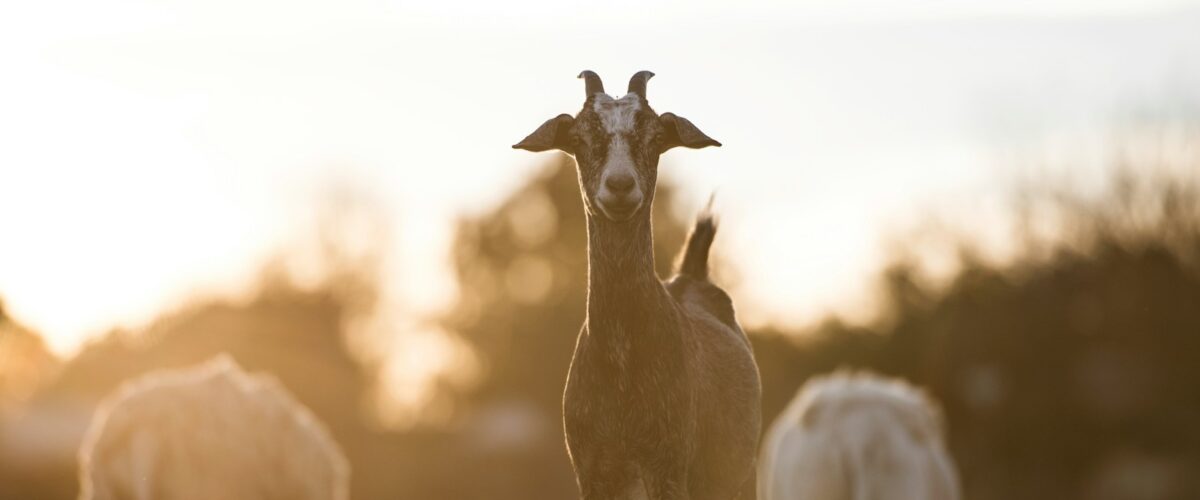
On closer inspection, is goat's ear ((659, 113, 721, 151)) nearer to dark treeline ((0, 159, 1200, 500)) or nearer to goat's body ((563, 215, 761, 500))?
goat's body ((563, 215, 761, 500))

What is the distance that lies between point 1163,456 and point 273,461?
25.2 meters

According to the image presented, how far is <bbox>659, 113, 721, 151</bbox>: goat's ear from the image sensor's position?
300 inches

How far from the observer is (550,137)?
768 centimetres

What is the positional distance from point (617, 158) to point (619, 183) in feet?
0.64

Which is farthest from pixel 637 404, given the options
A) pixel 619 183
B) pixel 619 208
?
pixel 619 183

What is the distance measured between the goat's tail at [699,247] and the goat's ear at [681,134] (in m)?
2.36

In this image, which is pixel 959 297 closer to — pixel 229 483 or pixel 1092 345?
pixel 1092 345

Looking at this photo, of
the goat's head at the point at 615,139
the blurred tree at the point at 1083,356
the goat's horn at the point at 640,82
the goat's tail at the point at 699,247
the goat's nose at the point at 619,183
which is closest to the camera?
the goat's nose at the point at 619,183

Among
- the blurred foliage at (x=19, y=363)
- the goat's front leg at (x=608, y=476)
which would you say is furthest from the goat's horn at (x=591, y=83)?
the blurred foliage at (x=19, y=363)

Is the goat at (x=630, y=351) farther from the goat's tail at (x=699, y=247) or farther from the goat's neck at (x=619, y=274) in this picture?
the goat's tail at (x=699, y=247)

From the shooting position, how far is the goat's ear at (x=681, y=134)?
300 inches

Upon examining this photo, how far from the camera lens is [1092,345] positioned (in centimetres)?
3791

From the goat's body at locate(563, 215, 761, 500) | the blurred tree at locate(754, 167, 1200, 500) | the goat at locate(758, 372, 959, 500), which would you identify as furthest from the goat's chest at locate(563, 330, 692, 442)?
the blurred tree at locate(754, 167, 1200, 500)

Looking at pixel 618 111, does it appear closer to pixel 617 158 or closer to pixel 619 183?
pixel 617 158
